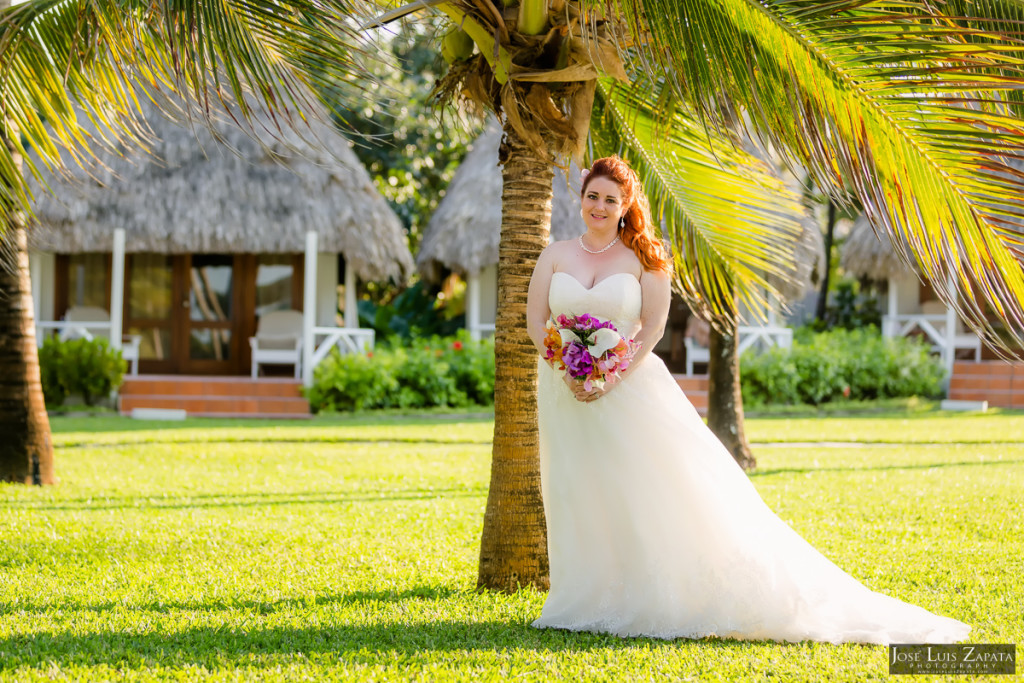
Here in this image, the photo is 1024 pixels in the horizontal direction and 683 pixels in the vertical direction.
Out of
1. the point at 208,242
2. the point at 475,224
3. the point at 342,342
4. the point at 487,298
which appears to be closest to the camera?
the point at 208,242

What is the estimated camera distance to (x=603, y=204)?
4.23m

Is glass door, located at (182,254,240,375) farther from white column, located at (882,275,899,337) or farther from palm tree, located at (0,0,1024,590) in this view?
palm tree, located at (0,0,1024,590)

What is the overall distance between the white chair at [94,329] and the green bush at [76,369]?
0.52 m

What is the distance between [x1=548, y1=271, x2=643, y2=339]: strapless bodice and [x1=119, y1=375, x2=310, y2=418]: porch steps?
10814 millimetres

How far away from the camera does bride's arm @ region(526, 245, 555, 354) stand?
4.30 meters

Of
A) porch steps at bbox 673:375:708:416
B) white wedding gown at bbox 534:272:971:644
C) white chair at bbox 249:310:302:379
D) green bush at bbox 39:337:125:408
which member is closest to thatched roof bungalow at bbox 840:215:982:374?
porch steps at bbox 673:375:708:416

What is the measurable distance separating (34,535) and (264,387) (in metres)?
9.43

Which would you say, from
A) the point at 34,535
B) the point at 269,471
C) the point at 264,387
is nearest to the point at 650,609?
the point at 34,535

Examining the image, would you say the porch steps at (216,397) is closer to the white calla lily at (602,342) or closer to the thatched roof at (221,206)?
the thatched roof at (221,206)

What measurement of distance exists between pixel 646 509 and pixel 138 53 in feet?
10.8

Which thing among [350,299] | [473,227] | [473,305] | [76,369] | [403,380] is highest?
[473,227]

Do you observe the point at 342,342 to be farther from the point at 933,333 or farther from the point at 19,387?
the point at 933,333

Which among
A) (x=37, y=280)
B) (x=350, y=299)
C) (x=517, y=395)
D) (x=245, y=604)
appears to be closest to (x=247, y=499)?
(x=245, y=604)

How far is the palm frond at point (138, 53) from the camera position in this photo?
4113 millimetres
